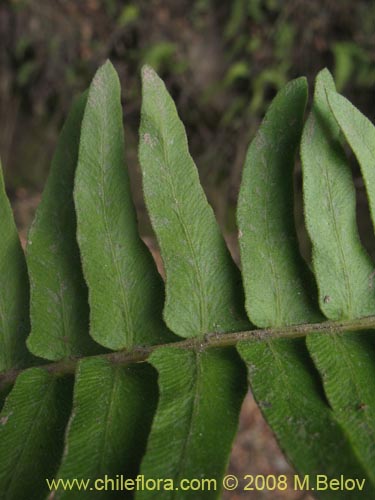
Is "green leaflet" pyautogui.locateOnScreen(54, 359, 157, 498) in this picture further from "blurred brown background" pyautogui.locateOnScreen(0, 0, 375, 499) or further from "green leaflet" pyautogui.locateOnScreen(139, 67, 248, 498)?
"blurred brown background" pyautogui.locateOnScreen(0, 0, 375, 499)

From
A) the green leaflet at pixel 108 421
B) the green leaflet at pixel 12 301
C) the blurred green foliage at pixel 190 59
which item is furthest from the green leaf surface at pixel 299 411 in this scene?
the blurred green foliage at pixel 190 59

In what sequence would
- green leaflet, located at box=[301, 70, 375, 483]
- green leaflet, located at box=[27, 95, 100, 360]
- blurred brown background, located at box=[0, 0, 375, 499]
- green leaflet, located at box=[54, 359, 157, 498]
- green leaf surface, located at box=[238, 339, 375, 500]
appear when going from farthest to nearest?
blurred brown background, located at box=[0, 0, 375, 499] → green leaflet, located at box=[27, 95, 100, 360] → green leaflet, located at box=[301, 70, 375, 483] → green leaflet, located at box=[54, 359, 157, 498] → green leaf surface, located at box=[238, 339, 375, 500]

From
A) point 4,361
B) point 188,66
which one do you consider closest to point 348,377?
point 4,361

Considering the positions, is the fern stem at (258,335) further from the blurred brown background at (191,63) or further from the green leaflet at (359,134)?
the blurred brown background at (191,63)

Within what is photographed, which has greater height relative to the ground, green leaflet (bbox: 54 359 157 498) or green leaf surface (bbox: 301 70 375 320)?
green leaf surface (bbox: 301 70 375 320)

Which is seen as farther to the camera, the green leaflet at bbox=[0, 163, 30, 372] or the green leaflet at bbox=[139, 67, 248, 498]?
the green leaflet at bbox=[0, 163, 30, 372]

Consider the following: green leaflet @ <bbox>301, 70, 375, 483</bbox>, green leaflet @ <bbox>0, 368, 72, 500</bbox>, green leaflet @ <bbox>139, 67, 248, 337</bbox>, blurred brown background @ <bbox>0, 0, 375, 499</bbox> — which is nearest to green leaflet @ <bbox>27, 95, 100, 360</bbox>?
green leaflet @ <bbox>0, 368, 72, 500</bbox>

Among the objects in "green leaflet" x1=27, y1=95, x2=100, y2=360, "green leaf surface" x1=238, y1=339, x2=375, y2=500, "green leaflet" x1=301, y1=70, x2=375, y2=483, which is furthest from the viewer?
"green leaflet" x1=27, y1=95, x2=100, y2=360
